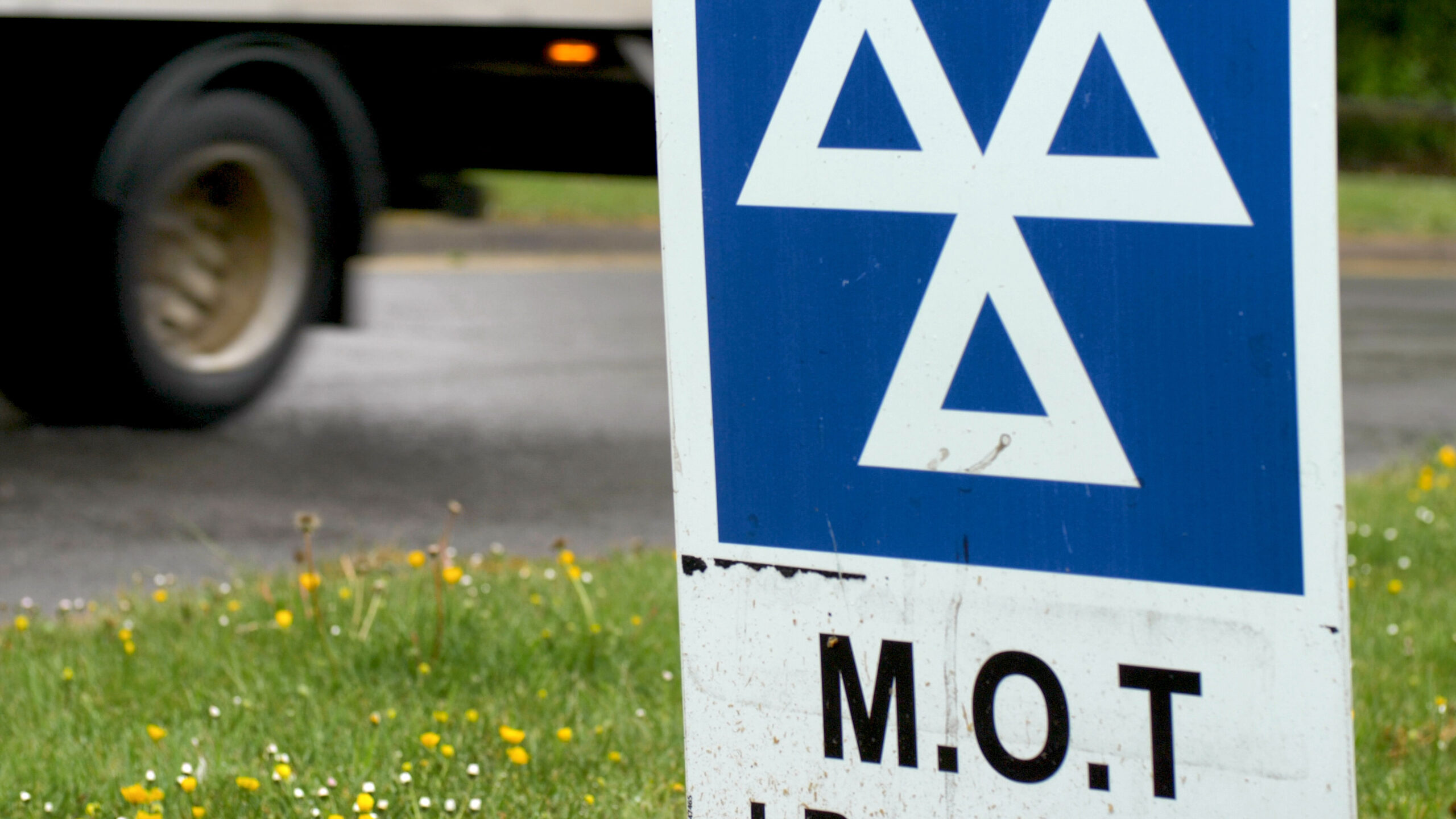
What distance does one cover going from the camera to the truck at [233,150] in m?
5.43

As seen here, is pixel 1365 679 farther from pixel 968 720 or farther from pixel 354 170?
pixel 354 170

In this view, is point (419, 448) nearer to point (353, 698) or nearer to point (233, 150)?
point (233, 150)

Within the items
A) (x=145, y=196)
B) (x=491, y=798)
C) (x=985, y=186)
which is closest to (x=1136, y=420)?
(x=985, y=186)

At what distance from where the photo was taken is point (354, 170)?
611cm

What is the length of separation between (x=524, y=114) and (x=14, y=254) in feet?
6.17

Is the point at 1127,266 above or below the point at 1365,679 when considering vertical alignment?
above

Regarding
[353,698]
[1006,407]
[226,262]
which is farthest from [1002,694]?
[226,262]

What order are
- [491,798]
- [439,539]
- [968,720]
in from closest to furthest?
[968,720], [491,798], [439,539]

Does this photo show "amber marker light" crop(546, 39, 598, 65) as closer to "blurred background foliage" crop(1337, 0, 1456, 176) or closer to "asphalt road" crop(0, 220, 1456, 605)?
"asphalt road" crop(0, 220, 1456, 605)

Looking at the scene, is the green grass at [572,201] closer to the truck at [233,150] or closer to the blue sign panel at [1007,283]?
the truck at [233,150]

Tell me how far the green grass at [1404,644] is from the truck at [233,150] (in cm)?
295

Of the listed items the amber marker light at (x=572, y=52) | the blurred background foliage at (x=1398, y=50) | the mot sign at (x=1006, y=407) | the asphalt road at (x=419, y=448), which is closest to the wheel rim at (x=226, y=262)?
the asphalt road at (x=419, y=448)

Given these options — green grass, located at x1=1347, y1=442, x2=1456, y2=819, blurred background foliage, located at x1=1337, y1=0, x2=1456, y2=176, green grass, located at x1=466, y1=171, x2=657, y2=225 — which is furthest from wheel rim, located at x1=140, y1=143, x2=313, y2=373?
blurred background foliage, located at x1=1337, y1=0, x2=1456, y2=176

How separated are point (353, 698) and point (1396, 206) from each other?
702 inches
